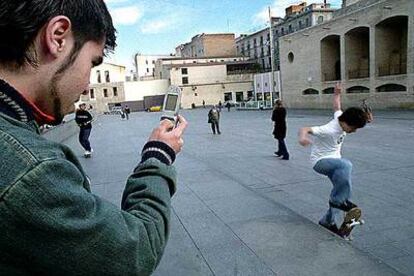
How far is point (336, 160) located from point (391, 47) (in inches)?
1167

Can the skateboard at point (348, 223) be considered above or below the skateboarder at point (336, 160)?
below

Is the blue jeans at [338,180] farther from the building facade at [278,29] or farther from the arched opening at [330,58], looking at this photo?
the building facade at [278,29]

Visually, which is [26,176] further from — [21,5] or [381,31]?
[381,31]

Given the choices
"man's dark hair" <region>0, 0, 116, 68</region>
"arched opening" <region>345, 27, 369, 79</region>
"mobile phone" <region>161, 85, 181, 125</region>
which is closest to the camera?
"man's dark hair" <region>0, 0, 116, 68</region>

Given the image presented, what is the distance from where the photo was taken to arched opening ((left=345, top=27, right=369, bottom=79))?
1283 inches

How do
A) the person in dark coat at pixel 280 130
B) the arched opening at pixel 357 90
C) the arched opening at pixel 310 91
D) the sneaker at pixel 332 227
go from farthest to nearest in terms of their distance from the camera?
the arched opening at pixel 310 91
the arched opening at pixel 357 90
the person in dark coat at pixel 280 130
the sneaker at pixel 332 227

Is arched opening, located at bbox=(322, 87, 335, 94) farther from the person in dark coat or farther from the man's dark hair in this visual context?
the man's dark hair

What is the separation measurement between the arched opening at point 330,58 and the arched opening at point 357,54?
2.42 m

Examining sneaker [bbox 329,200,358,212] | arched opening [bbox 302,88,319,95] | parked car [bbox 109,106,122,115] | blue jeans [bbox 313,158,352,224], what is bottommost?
parked car [bbox 109,106,122,115]

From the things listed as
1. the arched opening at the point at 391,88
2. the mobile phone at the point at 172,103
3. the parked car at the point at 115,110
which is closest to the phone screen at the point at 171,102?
the mobile phone at the point at 172,103

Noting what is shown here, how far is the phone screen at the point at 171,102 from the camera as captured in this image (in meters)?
1.87

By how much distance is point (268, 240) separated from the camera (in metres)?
3.95

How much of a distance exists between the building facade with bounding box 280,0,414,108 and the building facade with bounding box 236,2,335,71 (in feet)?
45.7

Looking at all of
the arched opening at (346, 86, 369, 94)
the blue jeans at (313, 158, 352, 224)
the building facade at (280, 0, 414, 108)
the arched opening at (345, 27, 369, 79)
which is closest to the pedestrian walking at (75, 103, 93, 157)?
the blue jeans at (313, 158, 352, 224)
